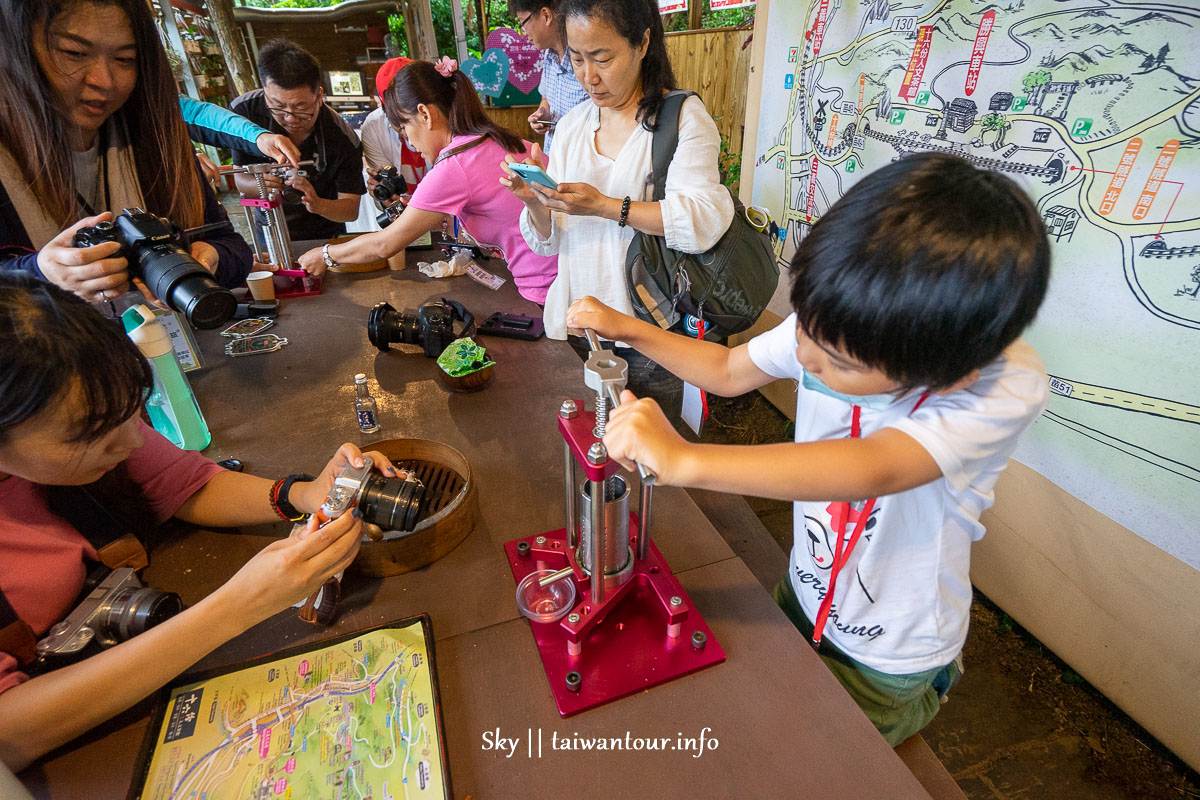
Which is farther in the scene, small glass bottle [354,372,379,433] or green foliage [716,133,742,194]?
green foliage [716,133,742,194]

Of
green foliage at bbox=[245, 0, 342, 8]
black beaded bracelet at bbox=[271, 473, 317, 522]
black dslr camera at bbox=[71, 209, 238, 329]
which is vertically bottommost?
black beaded bracelet at bbox=[271, 473, 317, 522]

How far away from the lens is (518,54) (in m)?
4.48

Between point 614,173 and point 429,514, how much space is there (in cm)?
110

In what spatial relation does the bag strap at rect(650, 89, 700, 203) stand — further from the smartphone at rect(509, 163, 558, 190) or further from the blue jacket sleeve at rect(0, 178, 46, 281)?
the blue jacket sleeve at rect(0, 178, 46, 281)

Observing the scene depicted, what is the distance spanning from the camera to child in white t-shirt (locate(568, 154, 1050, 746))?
60cm

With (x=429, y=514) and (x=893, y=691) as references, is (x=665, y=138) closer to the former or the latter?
(x=429, y=514)

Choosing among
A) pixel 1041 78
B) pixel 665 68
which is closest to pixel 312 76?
pixel 665 68

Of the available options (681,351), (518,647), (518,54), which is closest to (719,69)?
(518,54)

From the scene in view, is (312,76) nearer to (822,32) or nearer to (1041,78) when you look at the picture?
(822,32)

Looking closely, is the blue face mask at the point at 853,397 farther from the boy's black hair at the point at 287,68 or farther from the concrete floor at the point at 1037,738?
the boy's black hair at the point at 287,68

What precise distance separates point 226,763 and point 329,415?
84cm

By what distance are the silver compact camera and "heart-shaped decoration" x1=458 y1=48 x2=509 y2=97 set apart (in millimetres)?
4707

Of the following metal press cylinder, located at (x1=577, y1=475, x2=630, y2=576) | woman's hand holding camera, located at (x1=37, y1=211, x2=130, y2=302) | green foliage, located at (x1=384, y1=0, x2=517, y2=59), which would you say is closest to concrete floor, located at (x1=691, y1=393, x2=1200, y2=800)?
metal press cylinder, located at (x1=577, y1=475, x2=630, y2=576)

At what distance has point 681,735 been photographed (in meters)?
0.74
